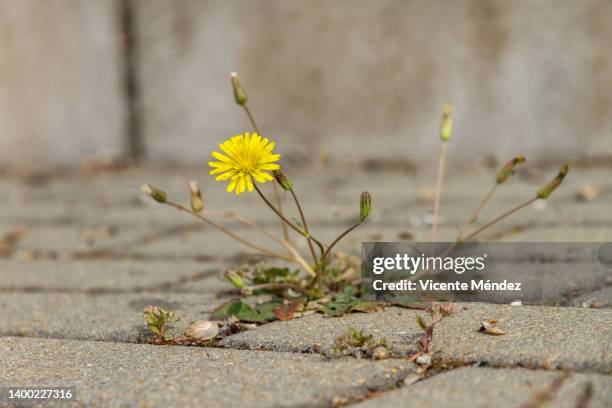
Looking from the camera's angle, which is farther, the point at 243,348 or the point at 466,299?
the point at 466,299

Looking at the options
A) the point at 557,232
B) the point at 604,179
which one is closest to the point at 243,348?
the point at 557,232

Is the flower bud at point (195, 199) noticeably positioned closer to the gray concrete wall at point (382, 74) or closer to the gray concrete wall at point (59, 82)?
the gray concrete wall at point (382, 74)

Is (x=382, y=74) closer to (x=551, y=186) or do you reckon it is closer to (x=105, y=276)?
(x=105, y=276)

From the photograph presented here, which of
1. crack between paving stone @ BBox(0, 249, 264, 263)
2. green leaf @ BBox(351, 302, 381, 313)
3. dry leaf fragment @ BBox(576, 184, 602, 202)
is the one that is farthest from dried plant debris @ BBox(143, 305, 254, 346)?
dry leaf fragment @ BBox(576, 184, 602, 202)

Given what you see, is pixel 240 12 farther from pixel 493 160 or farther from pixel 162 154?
pixel 493 160

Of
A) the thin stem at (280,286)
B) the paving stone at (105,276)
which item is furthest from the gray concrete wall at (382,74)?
the thin stem at (280,286)

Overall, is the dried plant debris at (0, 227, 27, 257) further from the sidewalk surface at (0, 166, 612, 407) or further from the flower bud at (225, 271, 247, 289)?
the flower bud at (225, 271, 247, 289)
